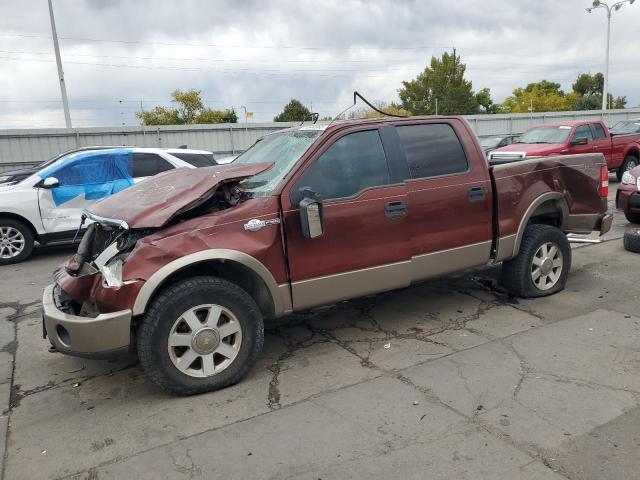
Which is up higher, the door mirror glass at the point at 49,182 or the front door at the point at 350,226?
the door mirror glass at the point at 49,182

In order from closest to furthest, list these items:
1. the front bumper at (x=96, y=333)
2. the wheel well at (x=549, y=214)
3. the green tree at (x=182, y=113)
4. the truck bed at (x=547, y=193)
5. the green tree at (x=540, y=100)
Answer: the front bumper at (x=96, y=333), the truck bed at (x=547, y=193), the wheel well at (x=549, y=214), the green tree at (x=182, y=113), the green tree at (x=540, y=100)

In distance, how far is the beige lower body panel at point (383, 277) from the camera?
13.3 ft

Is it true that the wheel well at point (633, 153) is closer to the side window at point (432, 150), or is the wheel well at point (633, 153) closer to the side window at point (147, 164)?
the side window at point (432, 150)

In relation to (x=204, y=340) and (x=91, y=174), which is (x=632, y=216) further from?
(x=91, y=174)

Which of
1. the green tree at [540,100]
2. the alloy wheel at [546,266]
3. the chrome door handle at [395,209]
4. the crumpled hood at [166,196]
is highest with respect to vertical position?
the green tree at [540,100]

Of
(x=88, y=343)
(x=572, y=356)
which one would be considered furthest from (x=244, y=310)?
(x=572, y=356)

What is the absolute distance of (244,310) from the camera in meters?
3.75

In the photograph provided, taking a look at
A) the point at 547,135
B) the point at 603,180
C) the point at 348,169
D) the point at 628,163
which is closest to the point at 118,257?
the point at 348,169

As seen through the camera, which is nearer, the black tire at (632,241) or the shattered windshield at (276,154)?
the shattered windshield at (276,154)

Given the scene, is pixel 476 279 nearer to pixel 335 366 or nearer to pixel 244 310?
pixel 335 366

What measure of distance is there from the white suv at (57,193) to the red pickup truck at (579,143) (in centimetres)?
818

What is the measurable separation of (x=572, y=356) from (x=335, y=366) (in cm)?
184

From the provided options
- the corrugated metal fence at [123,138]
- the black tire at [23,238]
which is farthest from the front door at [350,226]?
the corrugated metal fence at [123,138]

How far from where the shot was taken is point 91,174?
Answer: 881 cm
